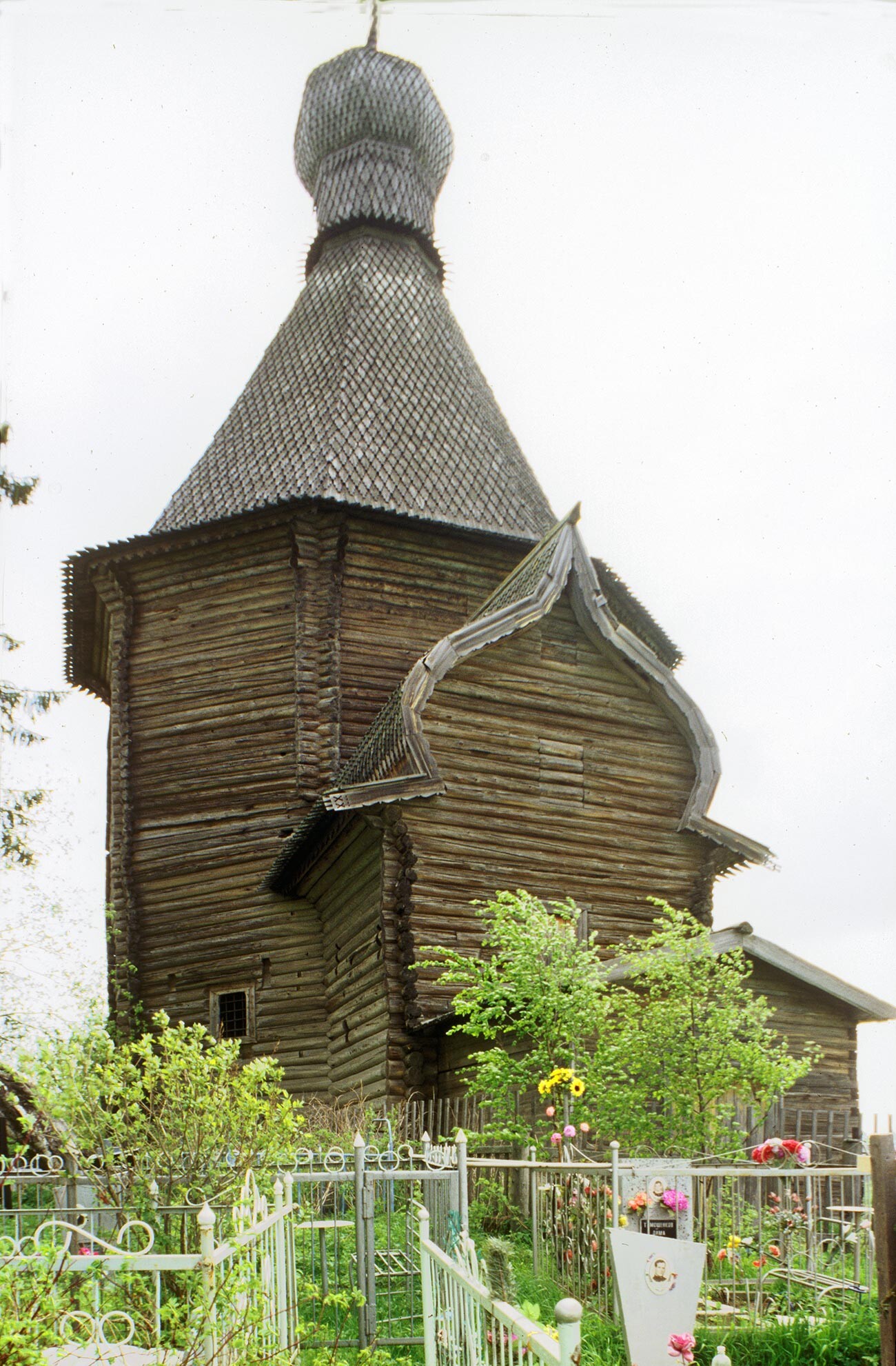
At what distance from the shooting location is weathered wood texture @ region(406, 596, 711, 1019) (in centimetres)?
1700

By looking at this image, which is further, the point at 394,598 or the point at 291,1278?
the point at 394,598

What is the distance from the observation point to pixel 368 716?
66.4 ft

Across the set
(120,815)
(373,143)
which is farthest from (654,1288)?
(373,143)

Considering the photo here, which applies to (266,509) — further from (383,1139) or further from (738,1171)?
(738,1171)

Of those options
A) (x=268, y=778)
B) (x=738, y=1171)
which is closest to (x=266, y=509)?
(x=268, y=778)

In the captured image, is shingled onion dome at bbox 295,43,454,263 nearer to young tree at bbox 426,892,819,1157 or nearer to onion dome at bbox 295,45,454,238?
onion dome at bbox 295,45,454,238

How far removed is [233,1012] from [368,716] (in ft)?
15.4

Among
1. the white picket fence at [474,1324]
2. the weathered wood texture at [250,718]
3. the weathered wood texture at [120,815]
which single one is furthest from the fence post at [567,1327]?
the weathered wood texture at [120,815]

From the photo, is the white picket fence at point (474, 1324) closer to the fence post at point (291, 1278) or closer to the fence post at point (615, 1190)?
the fence post at point (291, 1278)

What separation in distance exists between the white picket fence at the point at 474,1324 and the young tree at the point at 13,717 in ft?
56.0

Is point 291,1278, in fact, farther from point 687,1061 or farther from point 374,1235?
point 687,1061

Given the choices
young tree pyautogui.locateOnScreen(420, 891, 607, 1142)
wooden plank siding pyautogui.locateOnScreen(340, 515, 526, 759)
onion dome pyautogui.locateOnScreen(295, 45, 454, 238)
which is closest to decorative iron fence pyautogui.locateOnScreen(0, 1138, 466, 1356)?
young tree pyautogui.locateOnScreen(420, 891, 607, 1142)

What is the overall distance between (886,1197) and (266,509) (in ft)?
50.7

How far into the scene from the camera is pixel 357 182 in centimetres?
2606
